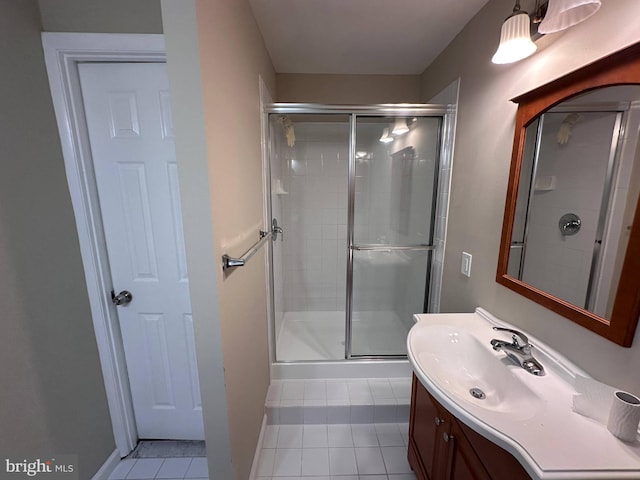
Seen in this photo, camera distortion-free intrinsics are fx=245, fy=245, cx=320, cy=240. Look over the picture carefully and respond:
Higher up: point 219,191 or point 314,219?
point 219,191

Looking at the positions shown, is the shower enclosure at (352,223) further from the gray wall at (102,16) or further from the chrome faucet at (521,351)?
the chrome faucet at (521,351)

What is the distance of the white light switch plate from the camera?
58.8 inches

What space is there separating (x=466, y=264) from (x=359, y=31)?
1.63 meters

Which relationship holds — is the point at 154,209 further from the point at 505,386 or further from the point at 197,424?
the point at 505,386

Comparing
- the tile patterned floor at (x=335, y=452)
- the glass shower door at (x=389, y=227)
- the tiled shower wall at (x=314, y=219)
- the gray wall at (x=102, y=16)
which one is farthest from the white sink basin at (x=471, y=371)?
the gray wall at (x=102, y=16)

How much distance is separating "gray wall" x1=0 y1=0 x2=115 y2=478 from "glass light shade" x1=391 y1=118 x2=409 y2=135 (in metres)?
2.03

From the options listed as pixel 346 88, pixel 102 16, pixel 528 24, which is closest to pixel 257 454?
pixel 102 16

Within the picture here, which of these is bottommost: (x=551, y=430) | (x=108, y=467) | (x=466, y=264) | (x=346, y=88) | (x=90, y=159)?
(x=108, y=467)

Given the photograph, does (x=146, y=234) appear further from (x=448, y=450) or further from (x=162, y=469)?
(x=448, y=450)

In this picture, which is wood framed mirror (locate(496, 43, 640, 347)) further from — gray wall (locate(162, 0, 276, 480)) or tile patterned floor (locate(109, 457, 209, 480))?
tile patterned floor (locate(109, 457, 209, 480))

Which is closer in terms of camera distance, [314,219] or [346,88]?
[346,88]

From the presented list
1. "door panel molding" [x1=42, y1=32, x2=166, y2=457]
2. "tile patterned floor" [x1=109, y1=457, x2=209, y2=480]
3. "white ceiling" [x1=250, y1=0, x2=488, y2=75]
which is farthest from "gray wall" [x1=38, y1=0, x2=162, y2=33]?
"tile patterned floor" [x1=109, y1=457, x2=209, y2=480]

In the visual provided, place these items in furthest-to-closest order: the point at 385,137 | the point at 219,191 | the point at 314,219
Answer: the point at 314,219 < the point at 385,137 < the point at 219,191

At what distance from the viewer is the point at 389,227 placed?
7.36ft
